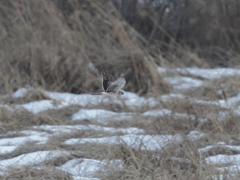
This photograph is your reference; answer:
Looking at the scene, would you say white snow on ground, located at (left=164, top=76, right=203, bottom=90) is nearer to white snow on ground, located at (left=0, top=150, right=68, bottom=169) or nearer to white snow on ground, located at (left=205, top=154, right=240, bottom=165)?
white snow on ground, located at (left=205, top=154, right=240, bottom=165)

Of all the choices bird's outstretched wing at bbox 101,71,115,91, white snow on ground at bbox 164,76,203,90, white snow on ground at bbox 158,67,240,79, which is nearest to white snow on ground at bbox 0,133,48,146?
white snow on ground at bbox 164,76,203,90

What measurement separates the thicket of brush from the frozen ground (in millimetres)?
404

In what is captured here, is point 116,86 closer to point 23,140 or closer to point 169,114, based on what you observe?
point 23,140

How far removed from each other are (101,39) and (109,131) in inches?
123

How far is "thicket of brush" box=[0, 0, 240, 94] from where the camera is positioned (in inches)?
248

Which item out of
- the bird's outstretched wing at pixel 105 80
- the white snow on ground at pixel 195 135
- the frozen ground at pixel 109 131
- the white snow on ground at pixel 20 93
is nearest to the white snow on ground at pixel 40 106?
the frozen ground at pixel 109 131

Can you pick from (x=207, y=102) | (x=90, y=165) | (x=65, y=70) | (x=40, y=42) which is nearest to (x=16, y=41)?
(x=40, y=42)

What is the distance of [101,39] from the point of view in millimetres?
7117

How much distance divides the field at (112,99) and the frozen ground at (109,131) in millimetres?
12

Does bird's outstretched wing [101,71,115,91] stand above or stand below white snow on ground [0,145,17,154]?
above

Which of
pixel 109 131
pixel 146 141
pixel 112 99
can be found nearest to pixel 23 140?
pixel 109 131

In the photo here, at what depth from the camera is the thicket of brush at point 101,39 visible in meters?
6.30

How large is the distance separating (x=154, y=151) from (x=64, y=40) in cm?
369

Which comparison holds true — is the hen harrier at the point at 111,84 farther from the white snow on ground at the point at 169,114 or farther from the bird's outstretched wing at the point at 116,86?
the white snow on ground at the point at 169,114
